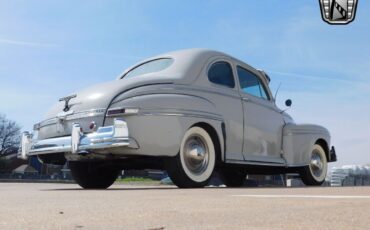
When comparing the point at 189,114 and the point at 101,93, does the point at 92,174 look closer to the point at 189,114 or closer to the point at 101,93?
the point at 101,93

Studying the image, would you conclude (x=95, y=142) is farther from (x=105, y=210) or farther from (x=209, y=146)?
(x=105, y=210)

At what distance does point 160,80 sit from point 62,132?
1.48 metres

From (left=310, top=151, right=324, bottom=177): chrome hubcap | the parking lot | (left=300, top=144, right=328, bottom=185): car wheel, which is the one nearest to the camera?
the parking lot

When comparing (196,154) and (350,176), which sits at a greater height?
(196,154)

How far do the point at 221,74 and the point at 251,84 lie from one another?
3.02 feet

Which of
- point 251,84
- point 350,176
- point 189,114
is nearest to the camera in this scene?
point 189,114

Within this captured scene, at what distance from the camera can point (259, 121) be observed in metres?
8.53

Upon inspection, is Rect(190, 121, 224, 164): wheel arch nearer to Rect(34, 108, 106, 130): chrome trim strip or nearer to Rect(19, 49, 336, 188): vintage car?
Rect(19, 49, 336, 188): vintage car

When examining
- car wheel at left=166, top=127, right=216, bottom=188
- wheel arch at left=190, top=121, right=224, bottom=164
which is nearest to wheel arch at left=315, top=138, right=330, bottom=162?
wheel arch at left=190, top=121, right=224, bottom=164

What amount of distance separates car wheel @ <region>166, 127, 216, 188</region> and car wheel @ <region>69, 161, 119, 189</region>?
145 cm

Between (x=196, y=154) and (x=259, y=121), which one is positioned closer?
(x=196, y=154)

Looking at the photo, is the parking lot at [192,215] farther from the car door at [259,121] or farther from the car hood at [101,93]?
the car door at [259,121]

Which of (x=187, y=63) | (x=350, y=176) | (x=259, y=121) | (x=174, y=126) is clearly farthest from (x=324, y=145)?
(x=350, y=176)

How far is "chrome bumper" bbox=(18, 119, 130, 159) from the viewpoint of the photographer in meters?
6.25
